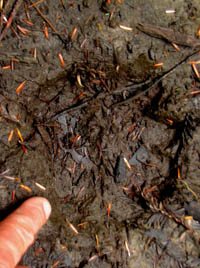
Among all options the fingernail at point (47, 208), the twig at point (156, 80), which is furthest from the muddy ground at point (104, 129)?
the fingernail at point (47, 208)

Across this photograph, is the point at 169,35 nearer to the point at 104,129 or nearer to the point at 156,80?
the point at 156,80

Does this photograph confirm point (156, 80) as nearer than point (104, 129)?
Yes

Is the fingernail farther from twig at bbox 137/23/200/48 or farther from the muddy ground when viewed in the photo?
twig at bbox 137/23/200/48

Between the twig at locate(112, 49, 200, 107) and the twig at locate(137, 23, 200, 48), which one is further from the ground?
the twig at locate(137, 23, 200, 48)

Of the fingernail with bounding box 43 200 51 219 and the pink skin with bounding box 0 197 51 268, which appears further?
the fingernail with bounding box 43 200 51 219

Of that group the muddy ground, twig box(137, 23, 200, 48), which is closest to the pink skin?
the muddy ground

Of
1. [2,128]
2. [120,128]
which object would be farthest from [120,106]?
[2,128]

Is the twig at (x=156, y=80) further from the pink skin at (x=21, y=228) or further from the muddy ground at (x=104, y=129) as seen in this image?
A: the pink skin at (x=21, y=228)

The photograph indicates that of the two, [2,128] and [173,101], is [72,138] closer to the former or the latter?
[2,128]

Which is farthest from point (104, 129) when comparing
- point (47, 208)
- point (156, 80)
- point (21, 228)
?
point (21, 228)
